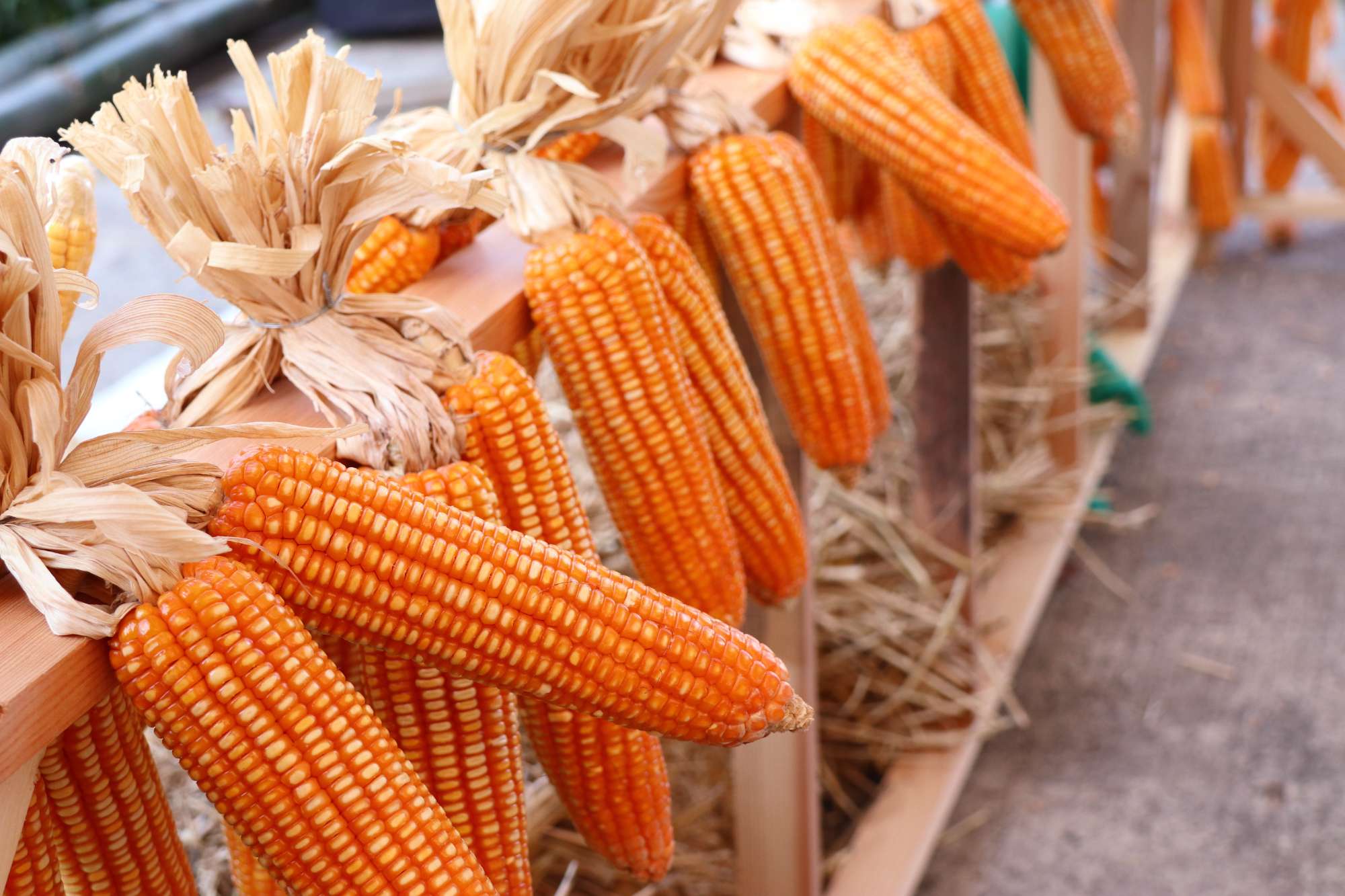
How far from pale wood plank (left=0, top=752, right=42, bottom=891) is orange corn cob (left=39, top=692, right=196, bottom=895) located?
0.06m

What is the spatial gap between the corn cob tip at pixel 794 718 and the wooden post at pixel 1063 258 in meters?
1.77

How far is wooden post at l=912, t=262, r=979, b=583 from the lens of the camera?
1938mm

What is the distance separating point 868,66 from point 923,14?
0.24m

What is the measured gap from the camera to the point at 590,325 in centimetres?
85

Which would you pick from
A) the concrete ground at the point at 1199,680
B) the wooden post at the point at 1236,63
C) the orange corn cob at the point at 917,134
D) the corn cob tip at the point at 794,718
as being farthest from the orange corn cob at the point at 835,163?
the wooden post at the point at 1236,63

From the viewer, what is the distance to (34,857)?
597mm

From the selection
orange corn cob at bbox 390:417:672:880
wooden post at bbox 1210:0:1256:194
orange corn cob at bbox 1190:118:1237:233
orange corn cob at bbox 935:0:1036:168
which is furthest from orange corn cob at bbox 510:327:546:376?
wooden post at bbox 1210:0:1256:194

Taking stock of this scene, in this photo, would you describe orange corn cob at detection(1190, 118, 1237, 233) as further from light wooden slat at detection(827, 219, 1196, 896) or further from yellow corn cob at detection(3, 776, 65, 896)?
yellow corn cob at detection(3, 776, 65, 896)

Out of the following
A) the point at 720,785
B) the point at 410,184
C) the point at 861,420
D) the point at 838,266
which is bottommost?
the point at 720,785

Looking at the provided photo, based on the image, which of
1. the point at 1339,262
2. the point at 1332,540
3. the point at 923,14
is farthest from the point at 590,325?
the point at 1339,262

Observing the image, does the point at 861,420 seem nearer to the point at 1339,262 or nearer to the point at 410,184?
the point at 410,184

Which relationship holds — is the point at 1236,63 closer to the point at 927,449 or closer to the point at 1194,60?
the point at 1194,60

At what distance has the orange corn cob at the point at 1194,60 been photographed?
10.4ft

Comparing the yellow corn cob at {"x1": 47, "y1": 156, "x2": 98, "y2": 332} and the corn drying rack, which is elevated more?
the yellow corn cob at {"x1": 47, "y1": 156, "x2": 98, "y2": 332}
